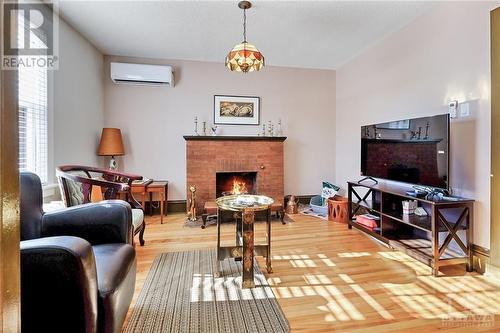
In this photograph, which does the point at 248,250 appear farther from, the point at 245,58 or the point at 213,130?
the point at 213,130

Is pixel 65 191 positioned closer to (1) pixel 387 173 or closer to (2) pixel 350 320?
(2) pixel 350 320

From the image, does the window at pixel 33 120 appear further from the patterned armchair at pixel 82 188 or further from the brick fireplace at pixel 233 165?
the brick fireplace at pixel 233 165

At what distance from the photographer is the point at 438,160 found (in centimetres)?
226

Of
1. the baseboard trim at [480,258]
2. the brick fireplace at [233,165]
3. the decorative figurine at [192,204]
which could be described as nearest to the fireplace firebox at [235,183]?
the brick fireplace at [233,165]

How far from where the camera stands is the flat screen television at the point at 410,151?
7.32ft


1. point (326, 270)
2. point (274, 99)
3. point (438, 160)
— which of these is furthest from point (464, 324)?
point (274, 99)

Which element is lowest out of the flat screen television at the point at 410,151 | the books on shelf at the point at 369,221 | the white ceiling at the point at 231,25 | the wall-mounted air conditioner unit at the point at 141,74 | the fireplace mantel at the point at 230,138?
the books on shelf at the point at 369,221

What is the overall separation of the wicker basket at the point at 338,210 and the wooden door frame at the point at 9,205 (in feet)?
11.6

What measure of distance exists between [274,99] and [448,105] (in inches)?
100

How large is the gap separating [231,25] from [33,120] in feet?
7.51

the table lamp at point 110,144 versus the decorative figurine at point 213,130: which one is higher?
the decorative figurine at point 213,130

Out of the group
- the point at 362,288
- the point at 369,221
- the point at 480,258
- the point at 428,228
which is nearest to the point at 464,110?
the point at 428,228

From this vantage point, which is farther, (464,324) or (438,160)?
(438,160)

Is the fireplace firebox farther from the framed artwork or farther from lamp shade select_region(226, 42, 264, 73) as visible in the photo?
lamp shade select_region(226, 42, 264, 73)
